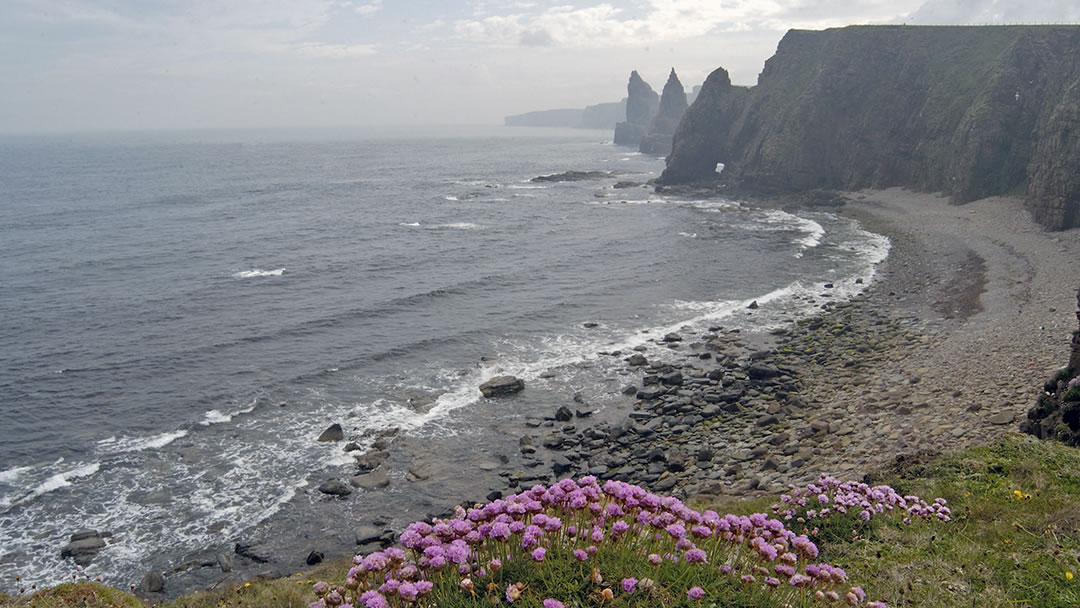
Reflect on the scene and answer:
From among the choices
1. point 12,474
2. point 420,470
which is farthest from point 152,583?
point 12,474

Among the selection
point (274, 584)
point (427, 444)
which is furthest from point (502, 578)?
point (427, 444)

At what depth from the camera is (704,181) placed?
351ft

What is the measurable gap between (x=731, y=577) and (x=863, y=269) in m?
50.7

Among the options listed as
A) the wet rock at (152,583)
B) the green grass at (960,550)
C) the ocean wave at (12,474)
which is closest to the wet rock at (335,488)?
the wet rock at (152,583)

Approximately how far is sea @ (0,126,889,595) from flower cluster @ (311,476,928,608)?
49.5 ft

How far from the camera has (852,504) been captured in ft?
34.5

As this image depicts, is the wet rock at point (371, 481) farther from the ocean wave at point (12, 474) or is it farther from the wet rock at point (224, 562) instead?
the ocean wave at point (12, 474)

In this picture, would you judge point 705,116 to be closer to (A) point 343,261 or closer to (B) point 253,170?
(A) point 343,261

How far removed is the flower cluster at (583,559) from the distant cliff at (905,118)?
192ft

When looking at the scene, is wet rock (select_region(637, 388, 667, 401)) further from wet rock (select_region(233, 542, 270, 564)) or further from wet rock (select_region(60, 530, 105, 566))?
wet rock (select_region(60, 530, 105, 566))

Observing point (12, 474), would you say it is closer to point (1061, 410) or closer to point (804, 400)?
point (804, 400)

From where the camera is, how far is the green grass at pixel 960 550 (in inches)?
289

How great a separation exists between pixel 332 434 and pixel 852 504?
21.6 m

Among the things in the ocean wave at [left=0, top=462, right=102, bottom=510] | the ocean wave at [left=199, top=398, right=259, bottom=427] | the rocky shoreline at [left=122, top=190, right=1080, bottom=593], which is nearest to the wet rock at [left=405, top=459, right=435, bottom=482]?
the rocky shoreline at [left=122, top=190, right=1080, bottom=593]
